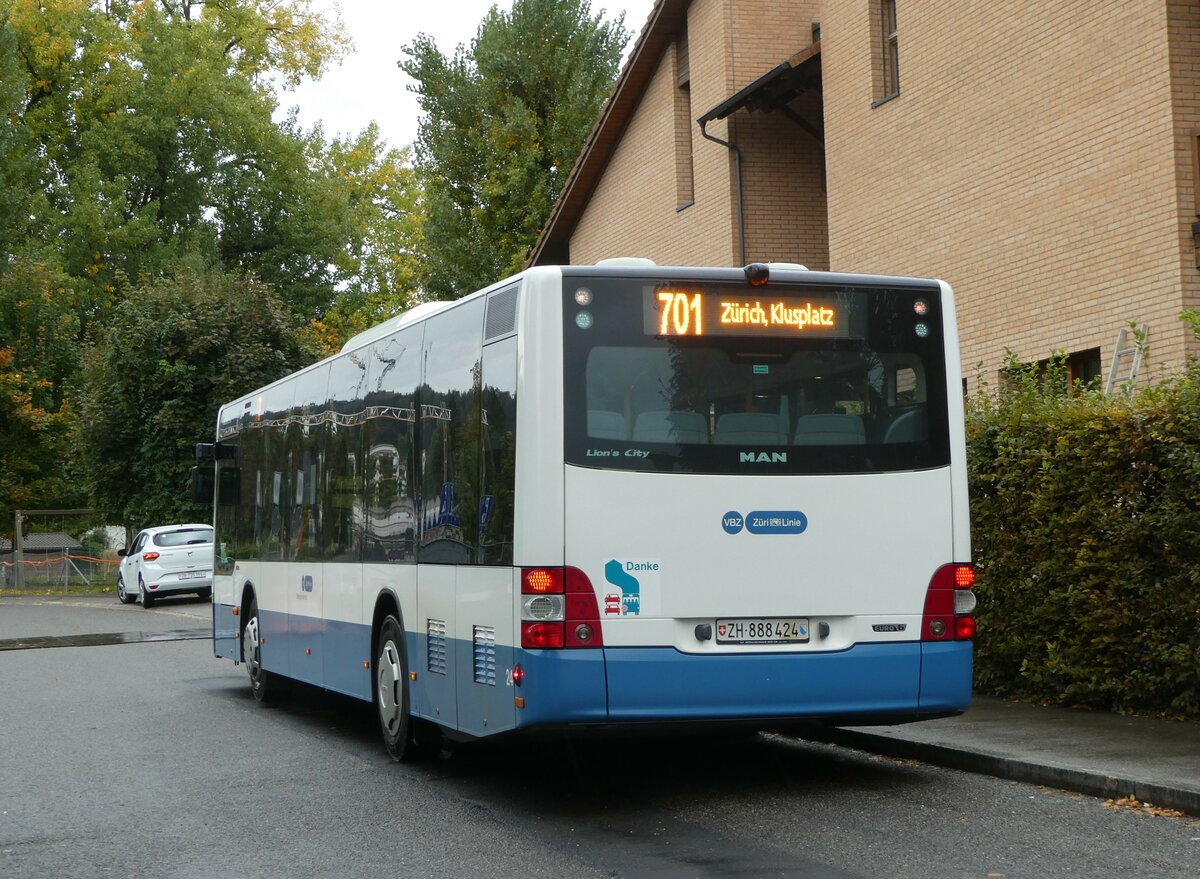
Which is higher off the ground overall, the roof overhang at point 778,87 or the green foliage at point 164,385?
the roof overhang at point 778,87

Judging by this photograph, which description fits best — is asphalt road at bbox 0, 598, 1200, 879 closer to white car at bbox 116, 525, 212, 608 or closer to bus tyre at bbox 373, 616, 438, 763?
bus tyre at bbox 373, 616, 438, 763

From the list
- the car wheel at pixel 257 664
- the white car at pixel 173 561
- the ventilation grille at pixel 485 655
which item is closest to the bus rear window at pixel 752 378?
Result: the ventilation grille at pixel 485 655

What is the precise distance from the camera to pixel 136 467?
38.8 metres

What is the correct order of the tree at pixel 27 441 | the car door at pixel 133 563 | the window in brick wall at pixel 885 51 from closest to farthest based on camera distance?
the window in brick wall at pixel 885 51
the car door at pixel 133 563
the tree at pixel 27 441

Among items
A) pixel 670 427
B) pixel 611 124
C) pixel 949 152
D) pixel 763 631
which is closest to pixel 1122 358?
pixel 949 152

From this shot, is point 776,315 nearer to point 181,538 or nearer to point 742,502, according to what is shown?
point 742,502

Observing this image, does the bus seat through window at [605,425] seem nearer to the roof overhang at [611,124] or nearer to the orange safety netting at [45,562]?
the roof overhang at [611,124]

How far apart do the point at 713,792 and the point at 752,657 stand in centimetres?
117

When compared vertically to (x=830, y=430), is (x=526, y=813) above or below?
below

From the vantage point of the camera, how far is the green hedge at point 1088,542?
10.6 metres

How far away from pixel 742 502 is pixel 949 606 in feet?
4.33

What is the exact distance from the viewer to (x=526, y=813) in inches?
350

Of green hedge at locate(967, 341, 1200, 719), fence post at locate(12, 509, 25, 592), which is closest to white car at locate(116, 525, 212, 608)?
fence post at locate(12, 509, 25, 592)

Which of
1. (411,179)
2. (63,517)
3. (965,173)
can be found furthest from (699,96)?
(411,179)
